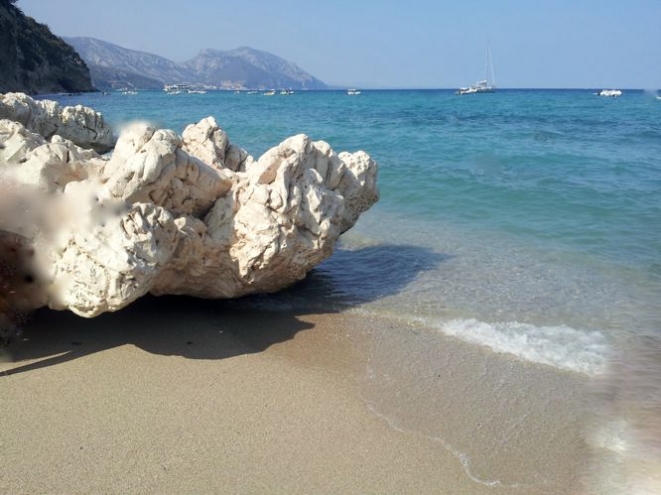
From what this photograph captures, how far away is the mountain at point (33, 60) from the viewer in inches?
2002

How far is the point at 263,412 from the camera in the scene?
16.5 feet

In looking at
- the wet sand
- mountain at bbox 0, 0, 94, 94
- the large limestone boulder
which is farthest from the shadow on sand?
mountain at bbox 0, 0, 94, 94

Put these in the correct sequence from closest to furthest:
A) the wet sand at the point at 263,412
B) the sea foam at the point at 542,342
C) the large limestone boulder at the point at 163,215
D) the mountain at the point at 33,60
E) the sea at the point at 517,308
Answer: the wet sand at the point at 263,412 < the sea at the point at 517,308 < the large limestone boulder at the point at 163,215 < the sea foam at the point at 542,342 < the mountain at the point at 33,60

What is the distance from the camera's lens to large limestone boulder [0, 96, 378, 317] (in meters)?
5.41

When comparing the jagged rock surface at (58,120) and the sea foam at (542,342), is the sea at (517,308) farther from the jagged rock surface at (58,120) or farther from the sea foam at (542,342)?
the jagged rock surface at (58,120)

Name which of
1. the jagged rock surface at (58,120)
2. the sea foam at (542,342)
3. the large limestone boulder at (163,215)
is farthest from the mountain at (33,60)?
the sea foam at (542,342)

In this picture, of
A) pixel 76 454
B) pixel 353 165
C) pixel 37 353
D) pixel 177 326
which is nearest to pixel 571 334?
pixel 353 165

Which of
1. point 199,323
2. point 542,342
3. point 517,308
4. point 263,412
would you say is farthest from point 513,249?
point 263,412

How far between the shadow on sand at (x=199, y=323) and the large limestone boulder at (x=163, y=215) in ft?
0.98

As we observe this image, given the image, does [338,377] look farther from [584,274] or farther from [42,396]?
[584,274]

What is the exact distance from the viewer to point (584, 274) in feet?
30.1

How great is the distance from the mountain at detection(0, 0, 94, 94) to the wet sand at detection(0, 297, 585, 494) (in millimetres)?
48478

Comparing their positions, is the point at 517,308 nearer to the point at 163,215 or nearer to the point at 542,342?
the point at 542,342

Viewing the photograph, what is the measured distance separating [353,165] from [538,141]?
19.8 m
